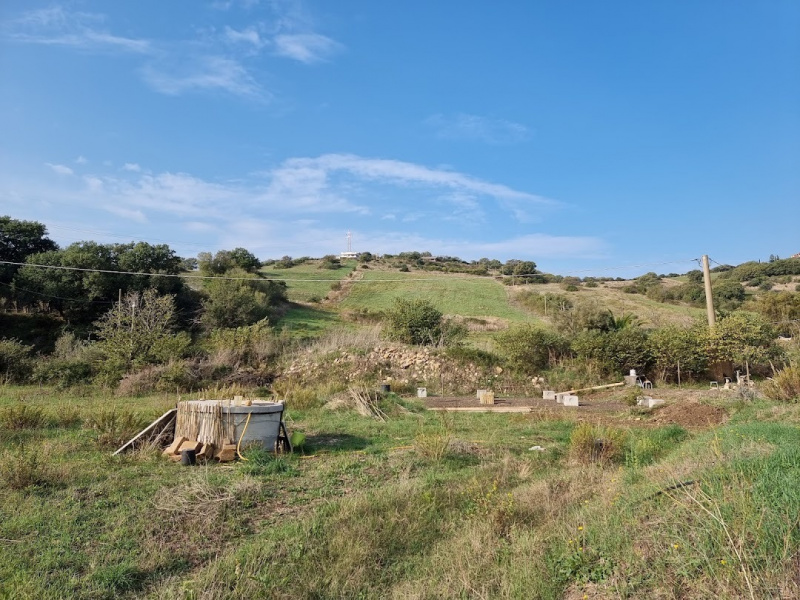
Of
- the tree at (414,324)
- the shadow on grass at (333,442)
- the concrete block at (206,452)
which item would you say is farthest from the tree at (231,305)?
the concrete block at (206,452)

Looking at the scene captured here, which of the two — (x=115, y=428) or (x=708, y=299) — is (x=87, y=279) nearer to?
(x=115, y=428)

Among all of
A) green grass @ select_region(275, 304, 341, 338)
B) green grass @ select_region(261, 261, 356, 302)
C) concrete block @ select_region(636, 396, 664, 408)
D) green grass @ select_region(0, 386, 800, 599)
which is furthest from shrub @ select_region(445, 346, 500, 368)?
green grass @ select_region(261, 261, 356, 302)

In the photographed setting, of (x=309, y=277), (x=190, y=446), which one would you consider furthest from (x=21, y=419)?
(x=309, y=277)

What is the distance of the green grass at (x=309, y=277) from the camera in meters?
49.4

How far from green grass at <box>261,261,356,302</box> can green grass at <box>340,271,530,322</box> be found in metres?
3.33

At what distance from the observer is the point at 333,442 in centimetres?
910

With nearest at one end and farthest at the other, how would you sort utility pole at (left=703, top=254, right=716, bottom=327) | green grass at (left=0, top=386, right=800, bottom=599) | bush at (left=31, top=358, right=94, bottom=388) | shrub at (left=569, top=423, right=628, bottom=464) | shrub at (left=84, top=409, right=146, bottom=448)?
green grass at (left=0, top=386, right=800, bottom=599) → shrub at (left=569, top=423, right=628, bottom=464) → shrub at (left=84, top=409, right=146, bottom=448) → bush at (left=31, top=358, right=94, bottom=388) → utility pole at (left=703, top=254, right=716, bottom=327)

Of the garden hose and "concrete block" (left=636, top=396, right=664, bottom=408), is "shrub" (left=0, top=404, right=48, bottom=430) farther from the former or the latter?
"concrete block" (left=636, top=396, right=664, bottom=408)

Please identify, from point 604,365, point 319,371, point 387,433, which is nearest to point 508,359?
point 604,365

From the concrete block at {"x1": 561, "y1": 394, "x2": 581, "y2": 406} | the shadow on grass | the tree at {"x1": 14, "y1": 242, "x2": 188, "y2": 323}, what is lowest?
the concrete block at {"x1": 561, "y1": 394, "x2": 581, "y2": 406}

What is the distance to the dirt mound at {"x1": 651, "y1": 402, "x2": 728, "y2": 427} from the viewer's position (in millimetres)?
10578

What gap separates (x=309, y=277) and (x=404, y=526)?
5383cm

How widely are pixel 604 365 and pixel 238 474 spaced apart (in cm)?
1651

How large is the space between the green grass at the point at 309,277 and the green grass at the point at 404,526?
119 feet
